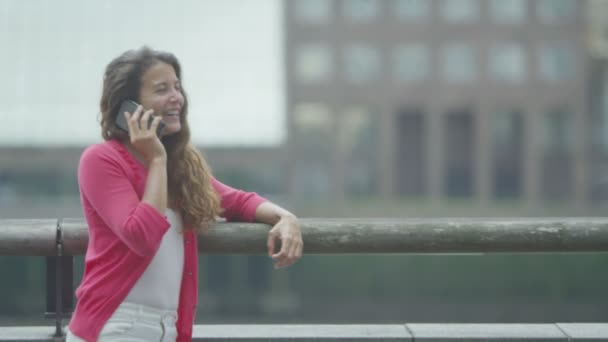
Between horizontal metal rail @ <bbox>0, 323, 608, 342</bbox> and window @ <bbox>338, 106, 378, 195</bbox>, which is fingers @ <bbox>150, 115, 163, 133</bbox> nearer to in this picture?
horizontal metal rail @ <bbox>0, 323, 608, 342</bbox>

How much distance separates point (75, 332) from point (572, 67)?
55.5 m

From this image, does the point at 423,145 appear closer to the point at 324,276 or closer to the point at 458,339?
the point at 324,276

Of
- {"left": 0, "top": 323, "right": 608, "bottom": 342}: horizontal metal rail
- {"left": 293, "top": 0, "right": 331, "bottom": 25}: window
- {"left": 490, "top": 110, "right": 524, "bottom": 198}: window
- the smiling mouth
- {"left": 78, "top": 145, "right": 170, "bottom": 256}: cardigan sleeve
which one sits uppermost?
{"left": 293, "top": 0, "right": 331, "bottom": 25}: window

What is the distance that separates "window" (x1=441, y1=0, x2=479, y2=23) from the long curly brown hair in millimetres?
54520

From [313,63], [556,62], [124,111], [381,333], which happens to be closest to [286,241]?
[124,111]

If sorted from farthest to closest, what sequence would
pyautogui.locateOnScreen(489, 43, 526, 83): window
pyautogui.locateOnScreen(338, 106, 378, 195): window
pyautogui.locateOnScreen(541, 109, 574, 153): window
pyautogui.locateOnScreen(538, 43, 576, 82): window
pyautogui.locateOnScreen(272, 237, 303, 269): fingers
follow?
pyautogui.locateOnScreen(338, 106, 378, 195): window
pyautogui.locateOnScreen(489, 43, 526, 83): window
pyautogui.locateOnScreen(541, 109, 574, 153): window
pyautogui.locateOnScreen(538, 43, 576, 82): window
pyautogui.locateOnScreen(272, 237, 303, 269): fingers

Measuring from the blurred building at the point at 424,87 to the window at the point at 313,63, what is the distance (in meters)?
0.09

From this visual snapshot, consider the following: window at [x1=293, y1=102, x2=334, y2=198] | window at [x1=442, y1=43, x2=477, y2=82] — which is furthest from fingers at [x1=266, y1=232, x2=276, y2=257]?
window at [x1=442, y1=43, x2=477, y2=82]

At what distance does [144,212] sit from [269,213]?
2.43 ft

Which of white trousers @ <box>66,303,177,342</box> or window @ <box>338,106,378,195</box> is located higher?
white trousers @ <box>66,303,177,342</box>

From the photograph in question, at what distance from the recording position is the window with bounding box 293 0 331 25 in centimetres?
5459

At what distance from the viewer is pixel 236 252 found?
10.3 feet

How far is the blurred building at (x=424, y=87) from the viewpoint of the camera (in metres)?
54.9

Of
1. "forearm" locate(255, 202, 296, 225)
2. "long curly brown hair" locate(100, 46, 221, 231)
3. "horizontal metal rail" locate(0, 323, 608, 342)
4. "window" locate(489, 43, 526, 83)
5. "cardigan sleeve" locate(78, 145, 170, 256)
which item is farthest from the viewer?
"window" locate(489, 43, 526, 83)
